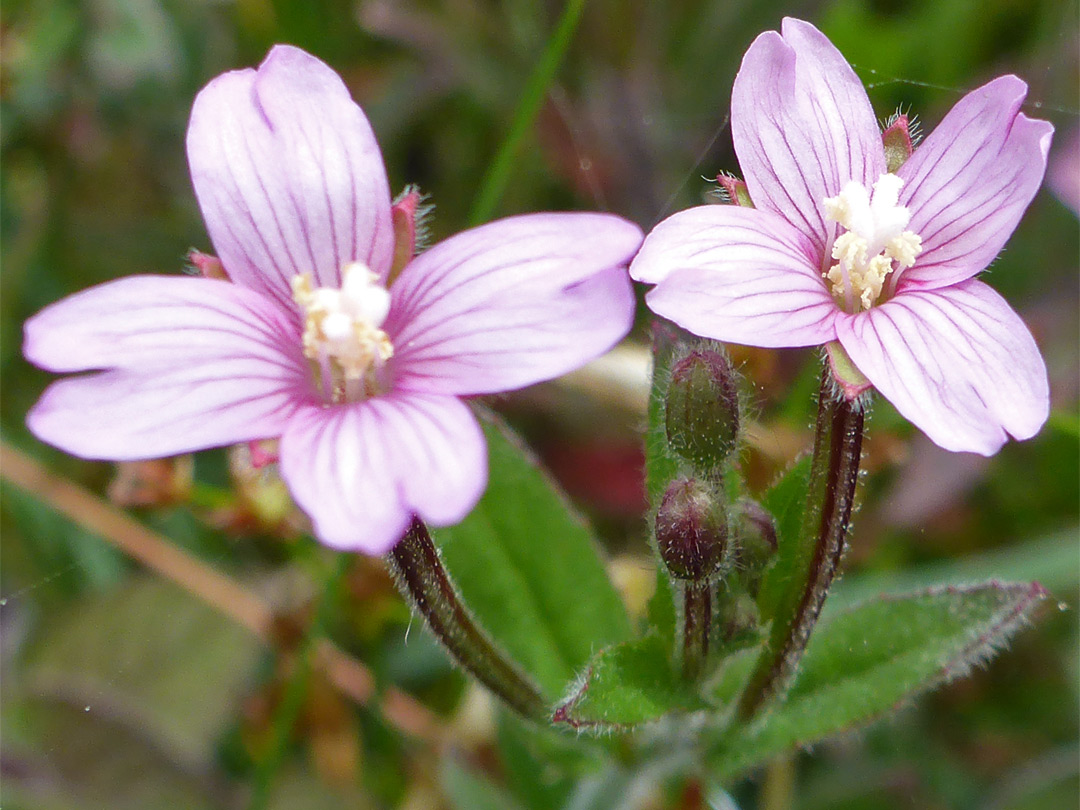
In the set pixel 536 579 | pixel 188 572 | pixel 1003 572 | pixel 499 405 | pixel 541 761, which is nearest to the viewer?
pixel 536 579

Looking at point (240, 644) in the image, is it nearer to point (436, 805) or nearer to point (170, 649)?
point (170, 649)

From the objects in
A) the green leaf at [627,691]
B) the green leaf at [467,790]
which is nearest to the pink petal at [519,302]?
the green leaf at [627,691]

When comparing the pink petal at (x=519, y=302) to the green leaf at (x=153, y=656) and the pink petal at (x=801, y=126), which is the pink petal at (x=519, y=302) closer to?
the pink petal at (x=801, y=126)

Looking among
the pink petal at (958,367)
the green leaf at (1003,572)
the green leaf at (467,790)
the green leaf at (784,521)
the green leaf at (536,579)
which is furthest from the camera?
the green leaf at (1003,572)

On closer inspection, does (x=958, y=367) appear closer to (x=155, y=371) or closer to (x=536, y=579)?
(x=536, y=579)

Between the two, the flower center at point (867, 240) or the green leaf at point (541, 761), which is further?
the green leaf at point (541, 761)

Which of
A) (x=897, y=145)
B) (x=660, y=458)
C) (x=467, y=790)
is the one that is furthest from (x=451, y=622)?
(x=897, y=145)
